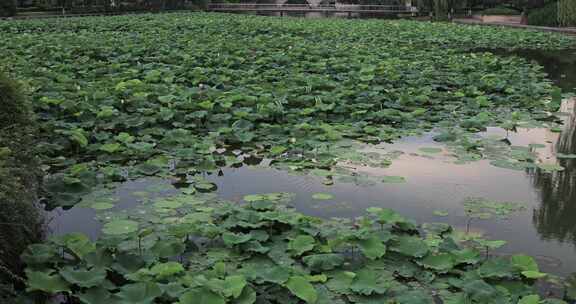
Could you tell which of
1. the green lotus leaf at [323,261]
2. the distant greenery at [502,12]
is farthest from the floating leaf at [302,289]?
the distant greenery at [502,12]

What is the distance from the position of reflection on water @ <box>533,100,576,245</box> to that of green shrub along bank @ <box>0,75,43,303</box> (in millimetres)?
2943

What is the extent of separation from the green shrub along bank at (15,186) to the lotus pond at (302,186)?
0.36 feet

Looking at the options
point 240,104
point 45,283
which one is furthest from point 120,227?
point 240,104

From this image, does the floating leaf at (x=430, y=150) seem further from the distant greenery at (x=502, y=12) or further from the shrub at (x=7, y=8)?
the distant greenery at (x=502, y=12)

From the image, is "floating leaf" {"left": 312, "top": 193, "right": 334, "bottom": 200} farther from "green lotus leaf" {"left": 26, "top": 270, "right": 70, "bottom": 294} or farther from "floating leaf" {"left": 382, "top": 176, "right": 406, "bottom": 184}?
"green lotus leaf" {"left": 26, "top": 270, "right": 70, "bottom": 294}

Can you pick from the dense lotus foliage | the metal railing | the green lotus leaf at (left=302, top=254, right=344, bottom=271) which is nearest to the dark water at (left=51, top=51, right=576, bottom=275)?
the dense lotus foliage

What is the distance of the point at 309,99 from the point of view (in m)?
6.20

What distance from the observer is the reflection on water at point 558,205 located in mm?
3588

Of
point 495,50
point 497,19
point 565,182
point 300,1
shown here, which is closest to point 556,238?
point 565,182

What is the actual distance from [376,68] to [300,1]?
4353cm

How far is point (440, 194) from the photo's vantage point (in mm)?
4066

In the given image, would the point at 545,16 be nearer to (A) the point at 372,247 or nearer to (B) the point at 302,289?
(A) the point at 372,247

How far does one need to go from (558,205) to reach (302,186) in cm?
182

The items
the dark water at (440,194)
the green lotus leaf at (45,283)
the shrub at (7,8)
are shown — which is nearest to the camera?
the green lotus leaf at (45,283)
